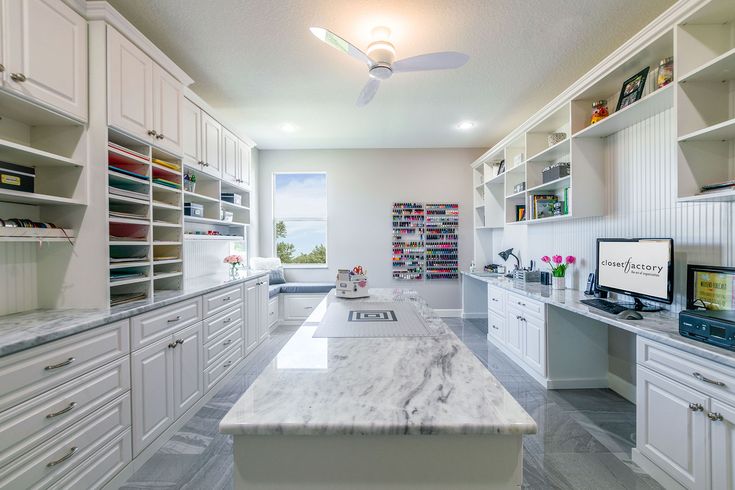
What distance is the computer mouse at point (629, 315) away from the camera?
1831mm

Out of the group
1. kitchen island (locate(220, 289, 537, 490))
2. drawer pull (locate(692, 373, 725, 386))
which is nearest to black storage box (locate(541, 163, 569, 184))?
drawer pull (locate(692, 373, 725, 386))

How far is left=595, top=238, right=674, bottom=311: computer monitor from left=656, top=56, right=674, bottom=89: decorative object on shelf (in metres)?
0.98

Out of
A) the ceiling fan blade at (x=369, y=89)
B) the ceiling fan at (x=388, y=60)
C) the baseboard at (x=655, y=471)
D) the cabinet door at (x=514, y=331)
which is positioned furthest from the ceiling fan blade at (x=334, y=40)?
the baseboard at (x=655, y=471)

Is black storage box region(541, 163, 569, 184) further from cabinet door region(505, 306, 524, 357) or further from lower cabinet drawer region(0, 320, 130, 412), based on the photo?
lower cabinet drawer region(0, 320, 130, 412)

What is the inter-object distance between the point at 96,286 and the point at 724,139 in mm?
3617

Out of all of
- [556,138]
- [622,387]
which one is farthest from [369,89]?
[622,387]

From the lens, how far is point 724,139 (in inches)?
65.1

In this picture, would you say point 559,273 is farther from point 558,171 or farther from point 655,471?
point 655,471

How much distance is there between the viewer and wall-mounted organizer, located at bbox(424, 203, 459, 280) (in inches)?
199

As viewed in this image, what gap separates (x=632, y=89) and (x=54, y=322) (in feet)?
12.4

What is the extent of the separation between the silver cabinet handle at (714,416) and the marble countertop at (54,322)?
2.90 metres

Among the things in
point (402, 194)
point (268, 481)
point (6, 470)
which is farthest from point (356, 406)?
point (402, 194)

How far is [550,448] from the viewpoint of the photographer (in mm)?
1918

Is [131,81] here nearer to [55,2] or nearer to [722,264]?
[55,2]
